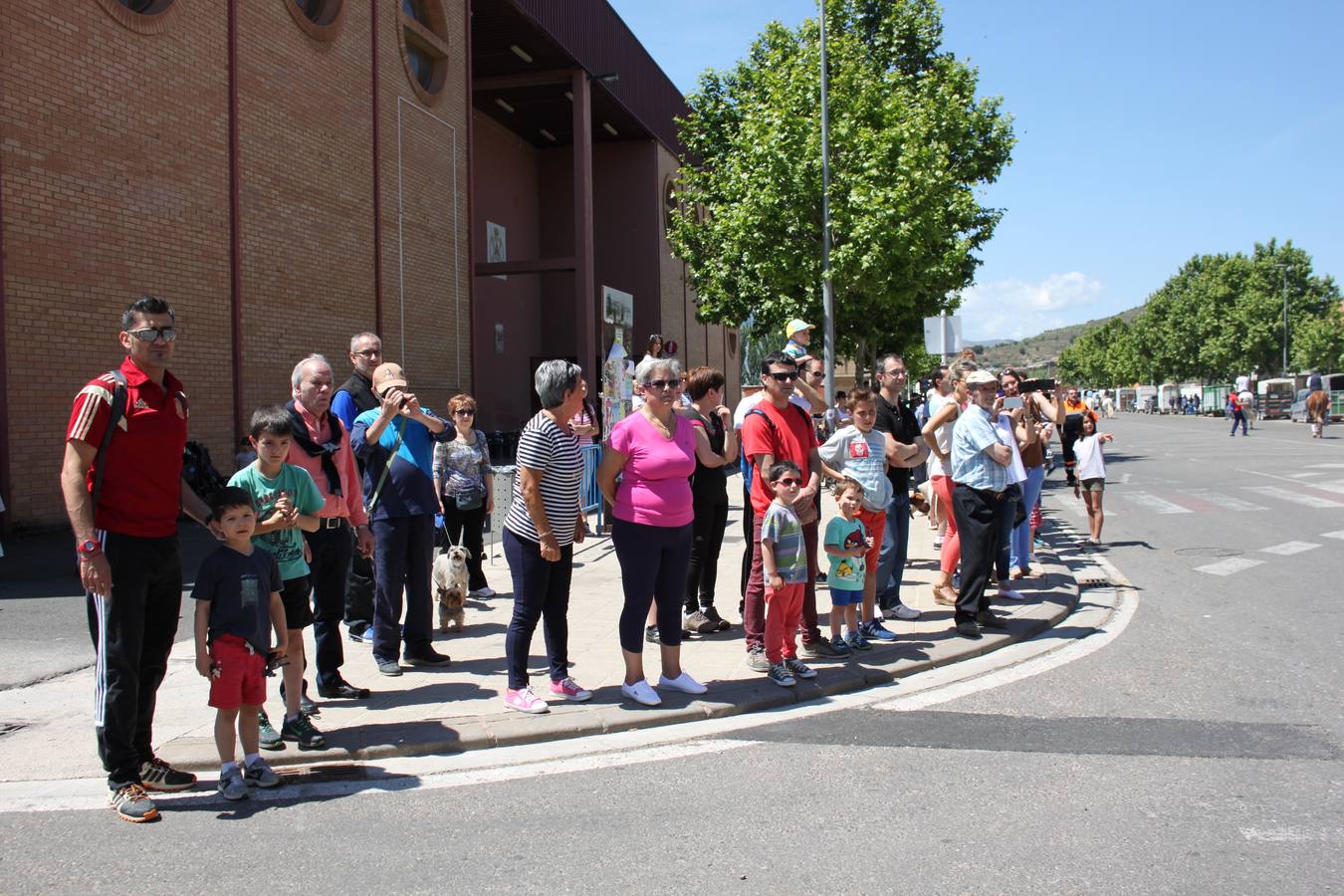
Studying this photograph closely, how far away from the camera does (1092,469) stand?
37.5 feet

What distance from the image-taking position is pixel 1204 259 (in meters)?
89.3

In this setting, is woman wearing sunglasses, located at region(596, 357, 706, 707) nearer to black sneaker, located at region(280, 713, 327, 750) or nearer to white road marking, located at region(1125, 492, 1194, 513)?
black sneaker, located at region(280, 713, 327, 750)

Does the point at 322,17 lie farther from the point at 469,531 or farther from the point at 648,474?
the point at 648,474

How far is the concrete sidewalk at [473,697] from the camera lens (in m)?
4.89

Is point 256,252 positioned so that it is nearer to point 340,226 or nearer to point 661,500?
point 340,226

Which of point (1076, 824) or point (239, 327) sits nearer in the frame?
point (1076, 824)

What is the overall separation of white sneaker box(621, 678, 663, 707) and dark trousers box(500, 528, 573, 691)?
507mm

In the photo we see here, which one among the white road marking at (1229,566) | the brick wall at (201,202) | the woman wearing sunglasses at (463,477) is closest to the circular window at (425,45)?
the brick wall at (201,202)

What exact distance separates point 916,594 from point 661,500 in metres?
4.00

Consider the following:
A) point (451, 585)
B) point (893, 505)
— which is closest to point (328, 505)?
point (451, 585)

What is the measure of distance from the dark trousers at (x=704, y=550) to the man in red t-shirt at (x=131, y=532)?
3.60 meters

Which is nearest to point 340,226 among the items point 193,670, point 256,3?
point 256,3

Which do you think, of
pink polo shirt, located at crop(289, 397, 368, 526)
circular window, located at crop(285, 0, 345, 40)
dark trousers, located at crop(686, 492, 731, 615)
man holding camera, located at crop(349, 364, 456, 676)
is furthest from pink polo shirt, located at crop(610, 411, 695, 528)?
circular window, located at crop(285, 0, 345, 40)

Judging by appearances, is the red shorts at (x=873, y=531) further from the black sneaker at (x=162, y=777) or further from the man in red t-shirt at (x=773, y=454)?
the black sneaker at (x=162, y=777)
